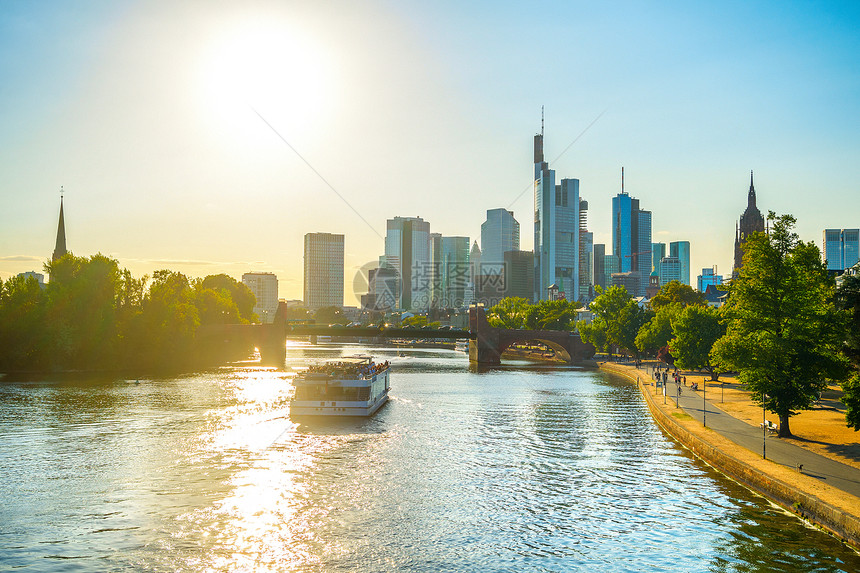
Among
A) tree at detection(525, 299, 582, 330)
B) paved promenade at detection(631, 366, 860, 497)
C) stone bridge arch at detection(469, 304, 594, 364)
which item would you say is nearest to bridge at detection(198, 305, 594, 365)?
stone bridge arch at detection(469, 304, 594, 364)

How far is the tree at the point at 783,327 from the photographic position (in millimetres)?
41094

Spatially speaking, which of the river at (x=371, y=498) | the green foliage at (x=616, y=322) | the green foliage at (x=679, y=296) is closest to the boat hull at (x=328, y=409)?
the river at (x=371, y=498)

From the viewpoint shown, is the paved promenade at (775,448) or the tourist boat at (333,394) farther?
the tourist boat at (333,394)

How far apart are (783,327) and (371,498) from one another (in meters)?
26.2

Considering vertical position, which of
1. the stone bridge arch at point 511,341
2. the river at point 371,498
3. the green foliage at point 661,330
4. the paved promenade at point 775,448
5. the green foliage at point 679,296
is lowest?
the river at point 371,498

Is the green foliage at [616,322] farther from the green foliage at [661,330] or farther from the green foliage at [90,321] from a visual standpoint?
the green foliage at [90,321]

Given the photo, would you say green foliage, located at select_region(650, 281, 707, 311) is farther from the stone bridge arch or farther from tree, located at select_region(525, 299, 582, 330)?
tree, located at select_region(525, 299, 582, 330)

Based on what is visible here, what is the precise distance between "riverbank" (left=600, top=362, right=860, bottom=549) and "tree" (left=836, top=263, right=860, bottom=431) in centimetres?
443

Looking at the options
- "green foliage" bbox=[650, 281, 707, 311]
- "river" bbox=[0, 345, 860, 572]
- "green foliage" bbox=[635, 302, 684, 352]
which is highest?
"green foliage" bbox=[650, 281, 707, 311]

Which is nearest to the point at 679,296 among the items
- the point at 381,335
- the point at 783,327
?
the point at 381,335

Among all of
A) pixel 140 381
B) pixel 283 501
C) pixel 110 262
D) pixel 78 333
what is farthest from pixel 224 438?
pixel 110 262

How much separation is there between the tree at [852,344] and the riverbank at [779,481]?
14.5ft

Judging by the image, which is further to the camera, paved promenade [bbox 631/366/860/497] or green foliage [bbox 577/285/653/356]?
green foliage [bbox 577/285/653/356]

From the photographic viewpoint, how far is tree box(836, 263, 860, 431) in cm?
3472
